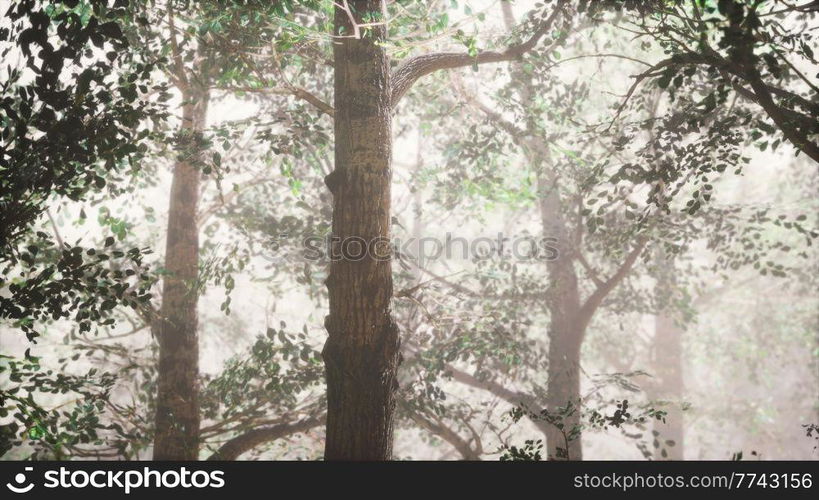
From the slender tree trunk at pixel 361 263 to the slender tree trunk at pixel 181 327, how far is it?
2.73 m

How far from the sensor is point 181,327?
22.4 ft

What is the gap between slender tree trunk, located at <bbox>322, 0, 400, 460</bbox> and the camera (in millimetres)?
3852

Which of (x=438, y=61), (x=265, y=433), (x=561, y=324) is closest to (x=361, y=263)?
(x=438, y=61)

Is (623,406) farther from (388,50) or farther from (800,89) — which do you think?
(800,89)

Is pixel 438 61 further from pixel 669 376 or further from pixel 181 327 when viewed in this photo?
pixel 669 376

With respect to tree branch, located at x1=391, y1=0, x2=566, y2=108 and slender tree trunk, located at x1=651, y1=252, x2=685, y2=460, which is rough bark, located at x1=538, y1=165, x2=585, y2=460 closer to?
tree branch, located at x1=391, y1=0, x2=566, y2=108

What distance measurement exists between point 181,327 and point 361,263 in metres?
4.02

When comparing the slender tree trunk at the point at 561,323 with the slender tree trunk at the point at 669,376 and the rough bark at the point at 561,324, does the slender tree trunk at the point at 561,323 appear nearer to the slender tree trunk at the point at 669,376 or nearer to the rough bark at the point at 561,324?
the rough bark at the point at 561,324

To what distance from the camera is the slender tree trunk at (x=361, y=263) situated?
3852 millimetres

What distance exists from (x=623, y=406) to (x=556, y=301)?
16.6ft

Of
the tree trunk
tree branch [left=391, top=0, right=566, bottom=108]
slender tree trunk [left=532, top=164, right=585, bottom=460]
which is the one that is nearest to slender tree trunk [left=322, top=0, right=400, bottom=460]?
tree branch [left=391, top=0, right=566, bottom=108]

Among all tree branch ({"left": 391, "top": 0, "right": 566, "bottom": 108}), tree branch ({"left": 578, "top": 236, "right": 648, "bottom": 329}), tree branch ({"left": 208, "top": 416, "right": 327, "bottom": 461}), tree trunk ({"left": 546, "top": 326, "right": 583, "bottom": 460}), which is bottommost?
tree branch ({"left": 208, "top": 416, "right": 327, "bottom": 461})

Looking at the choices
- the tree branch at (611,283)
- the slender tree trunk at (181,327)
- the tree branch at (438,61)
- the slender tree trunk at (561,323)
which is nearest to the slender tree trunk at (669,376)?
the slender tree trunk at (561,323)

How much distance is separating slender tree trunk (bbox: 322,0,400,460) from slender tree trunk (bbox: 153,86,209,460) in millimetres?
2735
